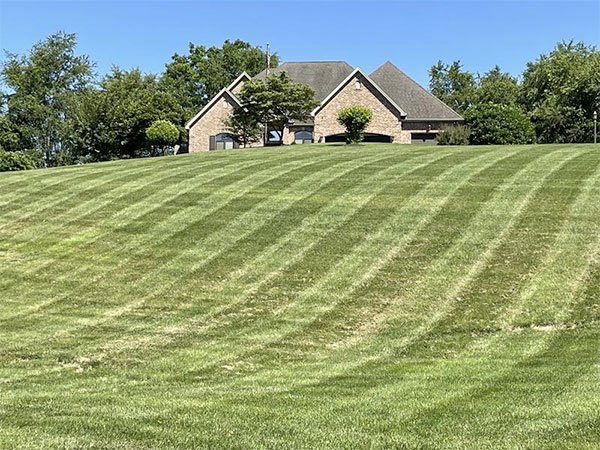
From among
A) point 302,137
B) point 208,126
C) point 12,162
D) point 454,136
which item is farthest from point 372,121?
point 12,162

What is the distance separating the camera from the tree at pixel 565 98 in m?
58.4

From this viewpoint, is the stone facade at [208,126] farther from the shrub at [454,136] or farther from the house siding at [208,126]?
the shrub at [454,136]

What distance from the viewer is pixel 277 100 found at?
44.8 metres

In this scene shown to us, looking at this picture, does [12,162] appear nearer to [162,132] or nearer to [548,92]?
[162,132]

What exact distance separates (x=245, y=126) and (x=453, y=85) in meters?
60.1

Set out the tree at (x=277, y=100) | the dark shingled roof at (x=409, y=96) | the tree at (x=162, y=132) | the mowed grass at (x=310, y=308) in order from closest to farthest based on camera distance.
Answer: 1. the mowed grass at (x=310, y=308)
2. the tree at (x=277, y=100)
3. the tree at (x=162, y=132)
4. the dark shingled roof at (x=409, y=96)

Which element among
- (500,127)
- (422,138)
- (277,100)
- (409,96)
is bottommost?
(422,138)

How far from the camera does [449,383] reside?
26.8ft

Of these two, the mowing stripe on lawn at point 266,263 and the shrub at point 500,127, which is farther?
the shrub at point 500,127

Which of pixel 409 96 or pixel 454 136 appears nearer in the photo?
pixel 454 136

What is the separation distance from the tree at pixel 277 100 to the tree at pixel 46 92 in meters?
30.9

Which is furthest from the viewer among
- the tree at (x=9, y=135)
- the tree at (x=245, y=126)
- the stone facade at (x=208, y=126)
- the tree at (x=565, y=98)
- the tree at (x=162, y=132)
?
the tree at (x=9, y=135)

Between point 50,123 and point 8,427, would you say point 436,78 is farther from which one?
point 8,427

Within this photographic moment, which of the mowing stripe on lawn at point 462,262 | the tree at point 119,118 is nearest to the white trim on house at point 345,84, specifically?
the tree at point 119,118
